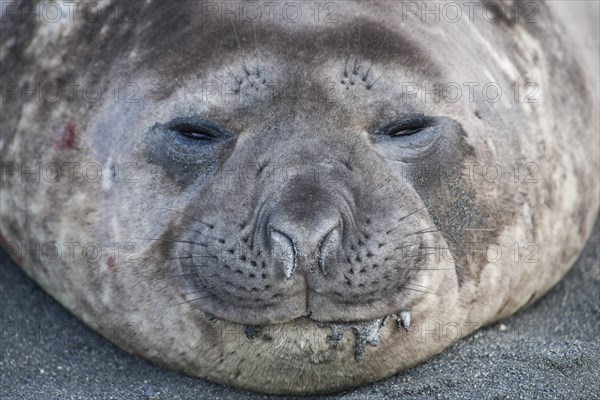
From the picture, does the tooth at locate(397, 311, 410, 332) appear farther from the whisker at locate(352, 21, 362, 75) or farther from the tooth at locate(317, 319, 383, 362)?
the whisker at locate(352, 21, 362, 75)

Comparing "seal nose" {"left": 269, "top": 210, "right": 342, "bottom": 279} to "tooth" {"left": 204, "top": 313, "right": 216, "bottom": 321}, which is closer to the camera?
"seal nose" {"left": 269, "top": 210, "right": 342, "bottom": 279}

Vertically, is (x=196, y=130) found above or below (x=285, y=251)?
above

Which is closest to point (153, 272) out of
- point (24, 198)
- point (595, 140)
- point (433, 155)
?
point (24, 198)

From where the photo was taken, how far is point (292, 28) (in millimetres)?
3705

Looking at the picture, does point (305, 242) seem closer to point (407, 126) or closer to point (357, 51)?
point (407, 126)

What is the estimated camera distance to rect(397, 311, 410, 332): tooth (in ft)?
11.5

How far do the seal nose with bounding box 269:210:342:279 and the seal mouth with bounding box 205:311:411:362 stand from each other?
0.23 m

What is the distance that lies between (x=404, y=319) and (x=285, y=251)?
0.55 meters

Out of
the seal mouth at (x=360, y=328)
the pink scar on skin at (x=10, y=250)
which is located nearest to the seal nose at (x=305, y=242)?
the seal mouth at (x=360, y=328)

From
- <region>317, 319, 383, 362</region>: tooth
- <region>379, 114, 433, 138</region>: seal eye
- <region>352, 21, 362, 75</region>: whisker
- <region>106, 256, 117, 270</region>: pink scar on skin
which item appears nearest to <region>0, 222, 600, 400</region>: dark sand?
<region>317, 319, 383, 362</region>: tooth

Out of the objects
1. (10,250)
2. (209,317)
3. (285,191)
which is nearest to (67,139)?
(10,250)

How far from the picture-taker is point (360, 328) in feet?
11.2

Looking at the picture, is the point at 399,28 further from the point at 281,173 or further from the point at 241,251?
the point at 241,251

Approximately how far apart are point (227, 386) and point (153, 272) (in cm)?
48
